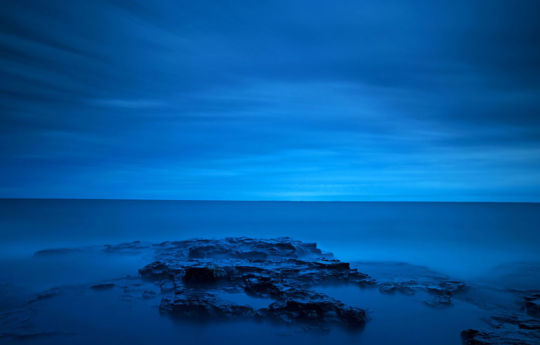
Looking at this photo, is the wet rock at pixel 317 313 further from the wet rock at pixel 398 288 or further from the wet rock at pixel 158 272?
the wet rock at pixel 158 272

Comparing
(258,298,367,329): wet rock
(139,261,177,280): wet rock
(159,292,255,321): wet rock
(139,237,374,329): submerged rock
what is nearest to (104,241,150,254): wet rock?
(139,237,374,329): submerged rock

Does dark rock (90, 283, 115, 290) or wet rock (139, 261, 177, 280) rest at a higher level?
wet rock (139, 261, 177, 280)

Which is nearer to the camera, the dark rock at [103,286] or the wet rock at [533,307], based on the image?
the wet rock at [533,307]

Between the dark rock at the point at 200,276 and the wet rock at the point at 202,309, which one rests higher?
the dark rock at the point at 200,276

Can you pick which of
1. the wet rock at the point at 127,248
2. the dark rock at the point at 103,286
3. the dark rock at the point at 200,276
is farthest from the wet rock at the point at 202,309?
the wet rock at the point at 127,248

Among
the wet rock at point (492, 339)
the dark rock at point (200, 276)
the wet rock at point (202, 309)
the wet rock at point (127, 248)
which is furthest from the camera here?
the wet rock at point (127, 248)

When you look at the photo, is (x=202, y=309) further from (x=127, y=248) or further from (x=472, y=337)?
(x=127, y=248)

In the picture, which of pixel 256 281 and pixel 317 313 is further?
pixel 256 281

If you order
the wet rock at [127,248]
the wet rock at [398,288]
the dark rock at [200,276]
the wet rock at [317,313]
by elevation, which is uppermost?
the dark rock at [200,276]

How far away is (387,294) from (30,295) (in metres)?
14.7

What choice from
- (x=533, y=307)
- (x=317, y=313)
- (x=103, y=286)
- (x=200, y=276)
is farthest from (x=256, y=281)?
(x=533, y=307)

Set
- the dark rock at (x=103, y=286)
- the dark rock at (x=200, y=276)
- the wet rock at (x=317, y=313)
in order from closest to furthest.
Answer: the wet rock at (x=317, y=313), the dark rock at (x=200, y=276), the dark rock at (x=103, y=286)

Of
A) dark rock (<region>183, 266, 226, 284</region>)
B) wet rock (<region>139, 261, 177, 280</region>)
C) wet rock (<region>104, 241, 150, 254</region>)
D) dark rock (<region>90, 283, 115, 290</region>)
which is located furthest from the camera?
wet rock (<region>104, 241, 150, 254</region>)

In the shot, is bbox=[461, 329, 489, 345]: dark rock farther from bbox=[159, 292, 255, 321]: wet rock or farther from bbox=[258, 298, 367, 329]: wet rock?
bbox=[159, 292, 255, 321]: wet rock
